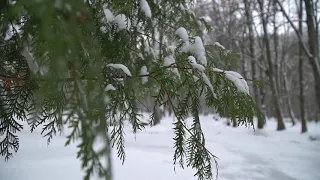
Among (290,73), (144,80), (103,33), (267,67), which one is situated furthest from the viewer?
(290,73)

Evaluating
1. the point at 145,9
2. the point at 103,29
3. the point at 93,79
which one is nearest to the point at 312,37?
the point at 145,9

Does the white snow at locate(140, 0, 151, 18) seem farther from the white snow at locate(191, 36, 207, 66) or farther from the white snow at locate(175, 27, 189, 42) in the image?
the white snow at locate(191, 36, 207, 66)

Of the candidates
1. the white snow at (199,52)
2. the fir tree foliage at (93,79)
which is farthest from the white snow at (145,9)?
the white snow at (199,52)

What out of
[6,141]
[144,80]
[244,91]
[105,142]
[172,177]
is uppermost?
[144,80]

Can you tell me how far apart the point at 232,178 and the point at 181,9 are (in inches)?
120

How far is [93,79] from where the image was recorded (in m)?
1.15

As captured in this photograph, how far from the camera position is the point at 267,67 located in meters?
11.6

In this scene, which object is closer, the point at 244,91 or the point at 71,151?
the point at 244,91

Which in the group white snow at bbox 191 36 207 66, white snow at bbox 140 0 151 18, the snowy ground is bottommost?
the snowy ground

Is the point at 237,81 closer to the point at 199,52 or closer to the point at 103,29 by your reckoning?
the point at 199,52

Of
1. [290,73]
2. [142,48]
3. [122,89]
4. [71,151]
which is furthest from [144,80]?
[290,73]

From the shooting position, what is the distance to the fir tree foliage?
0.74m

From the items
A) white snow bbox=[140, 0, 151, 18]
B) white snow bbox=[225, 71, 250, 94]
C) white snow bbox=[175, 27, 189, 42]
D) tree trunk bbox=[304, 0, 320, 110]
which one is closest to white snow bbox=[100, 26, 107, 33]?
white snow bbox=[140, 0, 151, 18]

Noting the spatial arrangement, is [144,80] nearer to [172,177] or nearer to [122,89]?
[122,89]
